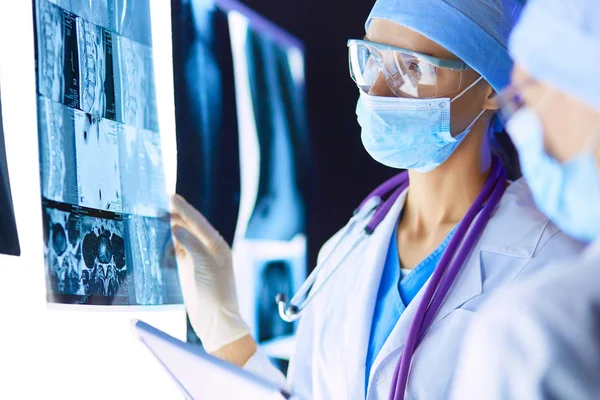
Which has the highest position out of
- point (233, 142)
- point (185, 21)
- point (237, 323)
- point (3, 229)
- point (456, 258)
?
point (185, 21)

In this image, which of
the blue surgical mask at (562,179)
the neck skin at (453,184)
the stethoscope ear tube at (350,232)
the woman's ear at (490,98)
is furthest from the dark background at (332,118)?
the blue surgical mask at (562,179)

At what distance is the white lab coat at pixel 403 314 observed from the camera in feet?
3.93

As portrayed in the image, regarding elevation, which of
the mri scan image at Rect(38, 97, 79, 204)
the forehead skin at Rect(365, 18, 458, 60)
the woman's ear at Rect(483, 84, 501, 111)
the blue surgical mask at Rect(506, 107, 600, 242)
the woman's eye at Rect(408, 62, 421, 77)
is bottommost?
the blue surgical mask at Rect(506, 107, 600, 242)

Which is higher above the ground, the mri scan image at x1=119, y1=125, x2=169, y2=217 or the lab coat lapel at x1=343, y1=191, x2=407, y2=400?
the mri scan image at x1=119, y1=125, x2=169, y2=217

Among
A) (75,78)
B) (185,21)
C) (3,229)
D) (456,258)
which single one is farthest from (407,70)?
(3,229)

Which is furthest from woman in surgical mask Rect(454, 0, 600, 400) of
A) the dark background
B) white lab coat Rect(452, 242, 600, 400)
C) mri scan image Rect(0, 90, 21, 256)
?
the dark background

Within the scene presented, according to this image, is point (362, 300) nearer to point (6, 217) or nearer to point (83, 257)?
point (83, 257)

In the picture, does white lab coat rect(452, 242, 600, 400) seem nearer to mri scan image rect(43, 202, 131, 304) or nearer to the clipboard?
the clipboard

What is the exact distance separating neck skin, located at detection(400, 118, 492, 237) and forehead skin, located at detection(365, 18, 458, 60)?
165 mm

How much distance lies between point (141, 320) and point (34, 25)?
537 millimetres

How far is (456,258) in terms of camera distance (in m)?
1.27

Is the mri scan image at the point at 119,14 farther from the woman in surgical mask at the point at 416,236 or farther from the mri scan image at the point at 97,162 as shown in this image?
the woman in surgical mask at the point at 416,236

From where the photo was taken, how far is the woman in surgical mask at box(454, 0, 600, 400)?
1.94 ft

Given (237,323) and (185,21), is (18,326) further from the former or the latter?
(185,21)
